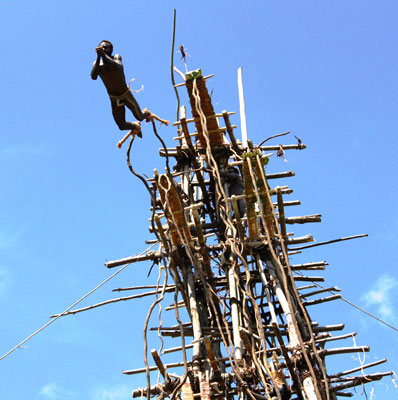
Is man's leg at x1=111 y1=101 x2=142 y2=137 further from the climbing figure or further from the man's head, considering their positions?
the man's head

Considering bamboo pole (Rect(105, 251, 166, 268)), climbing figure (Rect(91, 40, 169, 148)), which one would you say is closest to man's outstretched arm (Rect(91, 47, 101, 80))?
climbing figure (Rect(91, 40, 169, 148))

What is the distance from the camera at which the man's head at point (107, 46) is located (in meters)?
5.01

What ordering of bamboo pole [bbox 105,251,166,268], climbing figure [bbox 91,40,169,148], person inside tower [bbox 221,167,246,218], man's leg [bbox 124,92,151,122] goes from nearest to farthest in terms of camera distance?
1. climbing figure [bbox 91,40,169,148]
2. man's leg [bbox 124,92,151,122]
3. bamboo pole [bbox 105,251,166,268]
4. person inside tower [bbox 221,167,246,218]

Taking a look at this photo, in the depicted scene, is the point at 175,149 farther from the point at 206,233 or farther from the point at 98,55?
the point at 98,55

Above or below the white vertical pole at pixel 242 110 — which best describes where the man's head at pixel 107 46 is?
below

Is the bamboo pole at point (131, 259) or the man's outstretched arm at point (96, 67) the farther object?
the bamboo pole at point (131, 259)

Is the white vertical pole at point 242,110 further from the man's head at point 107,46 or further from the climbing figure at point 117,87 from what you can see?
the man's head at point 107,46

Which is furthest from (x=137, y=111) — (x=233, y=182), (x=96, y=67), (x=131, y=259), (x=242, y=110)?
(x=242, y=110)

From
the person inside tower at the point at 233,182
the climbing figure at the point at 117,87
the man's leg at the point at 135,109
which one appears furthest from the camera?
the person inside tower at the point at 233,182

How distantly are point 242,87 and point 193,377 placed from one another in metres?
5.38

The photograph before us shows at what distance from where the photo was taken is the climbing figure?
497cm

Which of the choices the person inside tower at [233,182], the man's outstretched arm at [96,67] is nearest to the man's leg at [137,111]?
the man's outstretched arm at [96,67]

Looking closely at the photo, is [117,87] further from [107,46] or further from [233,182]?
[233,182]

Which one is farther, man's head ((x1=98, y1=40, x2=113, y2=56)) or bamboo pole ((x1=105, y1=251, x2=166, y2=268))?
bamboo pole ((x1=105, y1=251, x2=166, y2=268))
